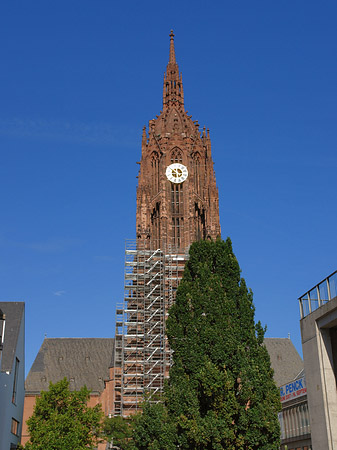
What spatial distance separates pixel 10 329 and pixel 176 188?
3618 centimetres

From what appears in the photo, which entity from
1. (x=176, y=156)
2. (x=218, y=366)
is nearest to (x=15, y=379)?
(x=218, y=366)

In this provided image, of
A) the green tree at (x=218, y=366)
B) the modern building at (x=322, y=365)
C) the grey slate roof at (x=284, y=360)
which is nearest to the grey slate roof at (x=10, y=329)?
the green tree at (x=218, y=366)

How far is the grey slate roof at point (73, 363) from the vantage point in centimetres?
7712

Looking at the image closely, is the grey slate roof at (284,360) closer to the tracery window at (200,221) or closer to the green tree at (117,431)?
the tracery window at (200,221)

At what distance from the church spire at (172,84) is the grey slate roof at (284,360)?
3638cm

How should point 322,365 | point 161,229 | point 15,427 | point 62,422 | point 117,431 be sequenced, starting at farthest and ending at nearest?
point 161,229 → point 117,431 → point 15,427 → point 62,422 → point 322,365

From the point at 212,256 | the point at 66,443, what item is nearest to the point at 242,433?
the point at 212,256

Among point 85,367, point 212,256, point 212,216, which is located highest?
point 212,216

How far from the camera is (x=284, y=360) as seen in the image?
79.1m

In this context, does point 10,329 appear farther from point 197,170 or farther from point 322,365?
point 197,170

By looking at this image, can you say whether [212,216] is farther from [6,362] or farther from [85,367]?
[6,362]

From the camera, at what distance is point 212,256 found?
29.7m

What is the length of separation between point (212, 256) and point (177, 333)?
13.8ft

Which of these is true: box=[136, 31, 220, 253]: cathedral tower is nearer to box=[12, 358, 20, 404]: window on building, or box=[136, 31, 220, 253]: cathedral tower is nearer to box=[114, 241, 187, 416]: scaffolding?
box=[114, 241, 187, 416]: scaffolding
